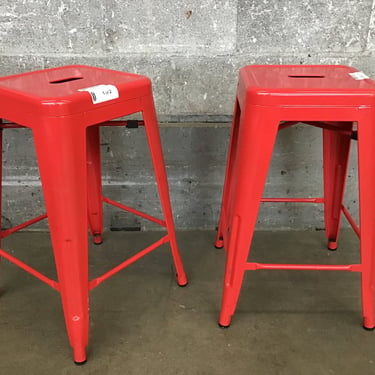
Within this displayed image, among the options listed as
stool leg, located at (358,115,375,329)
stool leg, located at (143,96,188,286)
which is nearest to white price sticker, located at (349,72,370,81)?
stool leg, located at (358,115,375,329)

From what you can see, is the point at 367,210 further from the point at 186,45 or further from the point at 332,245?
the point at 186,45

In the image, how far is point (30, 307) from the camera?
159 centimetres

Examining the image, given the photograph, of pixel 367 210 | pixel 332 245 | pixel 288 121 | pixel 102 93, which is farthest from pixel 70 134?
pixel 332 245

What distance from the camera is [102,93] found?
117cm

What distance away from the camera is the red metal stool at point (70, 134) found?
1095 millimetres

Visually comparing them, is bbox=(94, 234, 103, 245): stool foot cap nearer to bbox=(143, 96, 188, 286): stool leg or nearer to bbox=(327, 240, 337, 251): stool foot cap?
bbox=(143, 96, 188, 286): stool leg

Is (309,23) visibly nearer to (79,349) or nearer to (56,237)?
(56,237)

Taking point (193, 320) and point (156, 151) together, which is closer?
point (156, 151)

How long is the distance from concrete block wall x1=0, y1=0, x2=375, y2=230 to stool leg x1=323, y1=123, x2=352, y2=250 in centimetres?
15

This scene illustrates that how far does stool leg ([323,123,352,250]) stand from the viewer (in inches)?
68.1

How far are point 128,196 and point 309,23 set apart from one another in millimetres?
1084

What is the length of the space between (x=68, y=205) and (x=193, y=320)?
662mm

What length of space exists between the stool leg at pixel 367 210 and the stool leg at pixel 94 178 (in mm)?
996

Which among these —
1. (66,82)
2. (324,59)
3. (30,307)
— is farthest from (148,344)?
(324,59)
